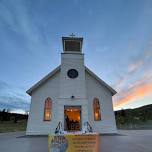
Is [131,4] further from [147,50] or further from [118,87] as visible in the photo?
[118,87]

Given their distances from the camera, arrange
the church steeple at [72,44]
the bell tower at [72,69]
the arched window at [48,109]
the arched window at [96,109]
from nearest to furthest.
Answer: the bell tower at [72,69] < the arched window at [48,109] < the arched window at [96,109] < the church steeple at [72,44]

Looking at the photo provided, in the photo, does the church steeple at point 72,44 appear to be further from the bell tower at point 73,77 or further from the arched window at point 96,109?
the arched window at point 96,109

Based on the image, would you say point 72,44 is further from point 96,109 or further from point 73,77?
point 96,109

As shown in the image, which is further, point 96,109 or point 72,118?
point 72,118

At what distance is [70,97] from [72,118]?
650cm

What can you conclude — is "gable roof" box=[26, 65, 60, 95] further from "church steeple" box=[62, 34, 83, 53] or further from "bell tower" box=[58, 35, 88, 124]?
"church steeple" box=[62, 34, 83, 53]

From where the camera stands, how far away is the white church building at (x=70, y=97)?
555 inches

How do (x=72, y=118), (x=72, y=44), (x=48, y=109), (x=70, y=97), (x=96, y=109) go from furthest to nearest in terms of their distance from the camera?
(x=72, y=118), (x=72, y=44), (x=96, y=109), (x=48, y=109), (x=70, y=97)

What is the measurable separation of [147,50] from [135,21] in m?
3.89

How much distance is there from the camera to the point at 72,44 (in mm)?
16062

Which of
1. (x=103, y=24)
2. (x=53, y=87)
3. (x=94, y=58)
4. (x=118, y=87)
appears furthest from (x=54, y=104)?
(x=118, y=87)

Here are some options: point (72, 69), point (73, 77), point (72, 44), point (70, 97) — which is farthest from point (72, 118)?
point (72, 44)

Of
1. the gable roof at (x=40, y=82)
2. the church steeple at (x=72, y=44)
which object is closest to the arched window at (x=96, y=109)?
the gable roof at (x=40, y=82)

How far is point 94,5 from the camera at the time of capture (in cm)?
1436
